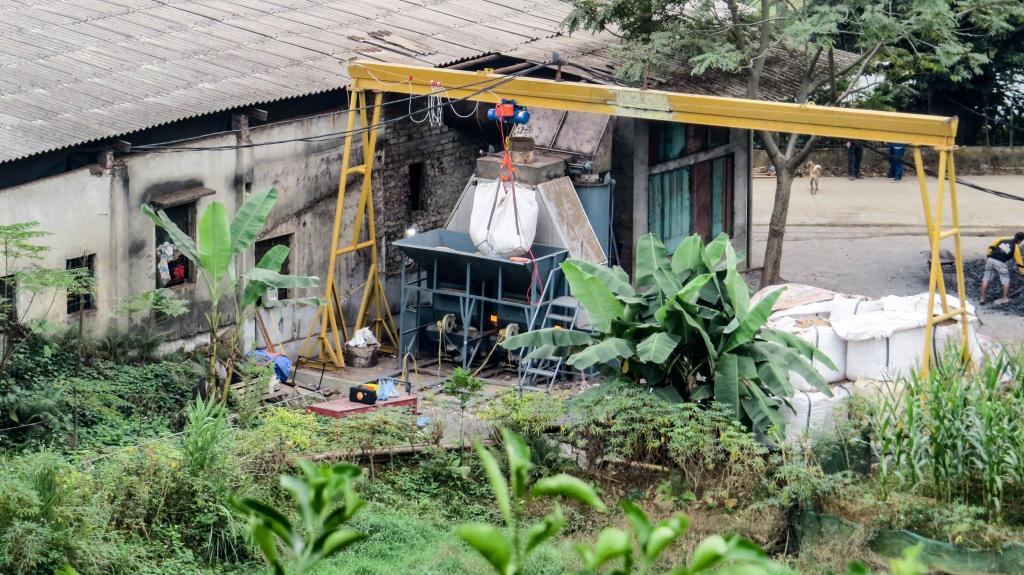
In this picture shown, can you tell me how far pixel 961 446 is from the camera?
10.5 meters

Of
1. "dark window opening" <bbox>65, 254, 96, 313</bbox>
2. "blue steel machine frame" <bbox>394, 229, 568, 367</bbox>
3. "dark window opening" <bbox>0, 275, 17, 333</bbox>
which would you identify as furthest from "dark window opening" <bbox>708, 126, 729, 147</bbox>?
"dark window opening" <bbox>0, 275, 17, 333</bbox>

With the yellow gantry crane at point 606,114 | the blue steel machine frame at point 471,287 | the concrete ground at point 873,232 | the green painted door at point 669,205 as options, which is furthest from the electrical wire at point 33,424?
the concrete ground at point 873,232

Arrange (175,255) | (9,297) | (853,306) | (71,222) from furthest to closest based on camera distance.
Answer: (175,255) → (853,306) → (71,222) → (9,297)

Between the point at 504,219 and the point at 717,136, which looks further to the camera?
the point at 717,136

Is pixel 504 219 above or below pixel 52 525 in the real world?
above

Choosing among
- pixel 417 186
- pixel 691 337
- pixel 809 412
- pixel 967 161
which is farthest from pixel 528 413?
pixel 967 161

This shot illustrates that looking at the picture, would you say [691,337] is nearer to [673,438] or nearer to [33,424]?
[673,438]

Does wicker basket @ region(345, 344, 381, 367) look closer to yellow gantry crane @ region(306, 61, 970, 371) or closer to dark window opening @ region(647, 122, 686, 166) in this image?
yellow gantry crane @ region(306, 61, 970, 371)

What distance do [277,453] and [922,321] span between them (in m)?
6.54

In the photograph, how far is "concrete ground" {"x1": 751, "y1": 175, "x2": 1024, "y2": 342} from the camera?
1948 centimetres

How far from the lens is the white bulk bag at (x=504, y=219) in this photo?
15.6 m

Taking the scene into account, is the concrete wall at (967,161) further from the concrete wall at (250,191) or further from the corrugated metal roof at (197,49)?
the concrete wall at (250,191)

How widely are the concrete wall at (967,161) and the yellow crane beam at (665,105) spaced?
11835mm

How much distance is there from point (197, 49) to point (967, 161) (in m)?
16.0
